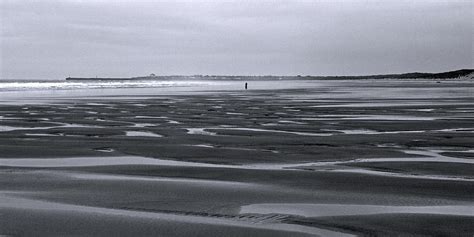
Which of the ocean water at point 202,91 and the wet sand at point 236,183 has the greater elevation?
the wet sand at point 236,183

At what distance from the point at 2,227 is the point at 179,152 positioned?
5.18 metres

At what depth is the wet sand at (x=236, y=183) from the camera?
4773 millimetres

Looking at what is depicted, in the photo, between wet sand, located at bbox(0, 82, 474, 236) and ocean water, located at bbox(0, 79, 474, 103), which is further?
ocean water, located at bbox(0, 79, 474, 103)

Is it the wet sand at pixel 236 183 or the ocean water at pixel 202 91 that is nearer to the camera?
the wet sand at pixel 236 183

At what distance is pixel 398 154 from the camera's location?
9.41 metres

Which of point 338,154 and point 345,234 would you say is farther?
point 338,154

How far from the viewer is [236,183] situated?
6.78 meters

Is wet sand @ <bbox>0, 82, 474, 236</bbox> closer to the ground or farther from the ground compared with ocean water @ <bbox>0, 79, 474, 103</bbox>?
farther from the ground

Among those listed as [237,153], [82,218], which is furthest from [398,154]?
[82,218]

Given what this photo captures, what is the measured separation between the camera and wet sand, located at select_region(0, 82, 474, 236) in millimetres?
4773

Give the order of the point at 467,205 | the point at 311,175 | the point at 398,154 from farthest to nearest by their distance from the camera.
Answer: the point at 398,154, the point at 311,175, the point at 467,205

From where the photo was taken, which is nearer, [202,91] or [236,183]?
[236,183]

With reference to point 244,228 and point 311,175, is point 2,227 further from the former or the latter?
point 311,175

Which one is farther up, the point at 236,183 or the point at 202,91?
the point at 236,183
